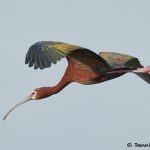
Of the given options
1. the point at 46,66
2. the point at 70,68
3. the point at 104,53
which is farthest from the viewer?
the point at 104,53

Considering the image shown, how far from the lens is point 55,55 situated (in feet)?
88.5

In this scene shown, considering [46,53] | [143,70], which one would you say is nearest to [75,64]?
[46,53]

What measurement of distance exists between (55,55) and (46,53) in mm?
468

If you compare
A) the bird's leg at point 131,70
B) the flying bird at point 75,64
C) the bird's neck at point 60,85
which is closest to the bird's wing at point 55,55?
the flying bird at point 75,64

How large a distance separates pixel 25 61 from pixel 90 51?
1.94m

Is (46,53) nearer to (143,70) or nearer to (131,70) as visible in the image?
(131,70)

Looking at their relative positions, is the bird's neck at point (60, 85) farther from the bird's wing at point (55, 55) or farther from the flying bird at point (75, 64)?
the bird's wing at point (55, 55)

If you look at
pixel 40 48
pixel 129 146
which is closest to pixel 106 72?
pixel 40 48

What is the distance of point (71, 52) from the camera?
1075 inches

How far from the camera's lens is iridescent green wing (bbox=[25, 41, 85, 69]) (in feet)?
88.2

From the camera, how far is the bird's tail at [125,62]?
28.8 metres

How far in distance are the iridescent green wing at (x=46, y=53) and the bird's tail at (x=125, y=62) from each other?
213cm

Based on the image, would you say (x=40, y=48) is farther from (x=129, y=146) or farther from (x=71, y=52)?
(x=129, y=146)

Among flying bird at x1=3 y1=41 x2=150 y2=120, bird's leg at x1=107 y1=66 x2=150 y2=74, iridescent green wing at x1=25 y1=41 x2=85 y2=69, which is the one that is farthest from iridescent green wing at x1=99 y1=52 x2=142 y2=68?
iridescent green wing at x1=25 y1=41 x2=85 y2=69
